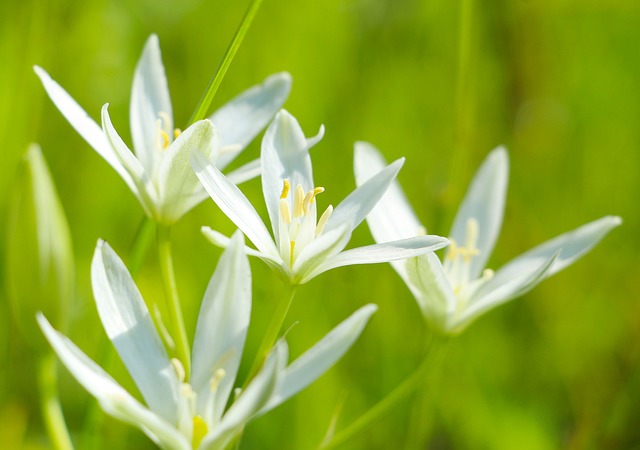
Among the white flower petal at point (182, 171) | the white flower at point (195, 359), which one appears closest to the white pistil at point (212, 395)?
the white flower at point (195, 359)

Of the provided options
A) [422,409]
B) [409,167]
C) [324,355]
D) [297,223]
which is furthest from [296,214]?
[409,167]

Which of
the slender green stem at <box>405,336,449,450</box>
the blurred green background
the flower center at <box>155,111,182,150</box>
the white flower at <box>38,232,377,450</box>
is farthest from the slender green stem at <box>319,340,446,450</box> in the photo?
the flower center at <box>155,111,182,150</box>

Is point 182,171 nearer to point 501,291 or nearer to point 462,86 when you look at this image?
point 501,291

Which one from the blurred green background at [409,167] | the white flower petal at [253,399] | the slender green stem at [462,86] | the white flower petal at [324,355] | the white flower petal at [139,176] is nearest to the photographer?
the white flower petal at [253,399]

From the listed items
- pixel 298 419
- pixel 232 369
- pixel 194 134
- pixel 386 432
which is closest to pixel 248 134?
pixel 194 134

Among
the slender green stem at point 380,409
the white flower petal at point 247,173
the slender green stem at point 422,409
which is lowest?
the slender green stem at point 422,409

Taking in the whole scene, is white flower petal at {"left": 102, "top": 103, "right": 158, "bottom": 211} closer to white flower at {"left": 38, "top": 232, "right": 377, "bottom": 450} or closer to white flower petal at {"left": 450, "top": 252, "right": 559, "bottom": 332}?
white flower at {"left": 38, "top": 232, "right": 377, "bottom": 450}

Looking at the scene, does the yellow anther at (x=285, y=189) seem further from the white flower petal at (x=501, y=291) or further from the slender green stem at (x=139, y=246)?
the white flower petal at (x=501, y=291)
